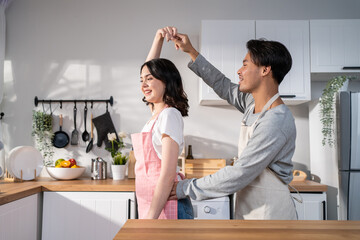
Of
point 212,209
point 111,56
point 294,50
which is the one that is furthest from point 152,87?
point 111,56

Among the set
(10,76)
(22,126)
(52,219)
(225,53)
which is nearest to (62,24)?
(10,76)

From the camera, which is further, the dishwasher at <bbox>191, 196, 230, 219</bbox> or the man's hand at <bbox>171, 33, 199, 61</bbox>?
the dishwasher at <bbox>191, 196, 230, 219</bbox>

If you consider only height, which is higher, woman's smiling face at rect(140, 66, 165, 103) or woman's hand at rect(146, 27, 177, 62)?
woman's hand at rect(146, 27, 177, 62)

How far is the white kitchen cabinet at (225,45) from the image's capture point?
288cm

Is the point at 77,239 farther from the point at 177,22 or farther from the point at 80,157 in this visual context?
the point at 177,22

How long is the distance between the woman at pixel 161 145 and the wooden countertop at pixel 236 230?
16.0 inches

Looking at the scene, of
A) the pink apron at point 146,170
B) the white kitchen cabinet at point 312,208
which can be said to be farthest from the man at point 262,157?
the white kitchen cabinet at point 312,208

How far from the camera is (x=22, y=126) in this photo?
3252mm

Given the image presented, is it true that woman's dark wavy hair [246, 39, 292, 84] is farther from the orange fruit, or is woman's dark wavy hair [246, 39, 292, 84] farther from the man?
the orange fruit

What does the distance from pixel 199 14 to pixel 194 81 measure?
636mm

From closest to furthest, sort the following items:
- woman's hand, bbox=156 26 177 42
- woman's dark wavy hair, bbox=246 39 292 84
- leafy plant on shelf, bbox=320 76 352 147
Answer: woman's dark wavy hair, bbox=246 39 292 84 → woman's hand, bbox=156 26 177 42 → leafy plant on shelf, bbox=320 76 352 147

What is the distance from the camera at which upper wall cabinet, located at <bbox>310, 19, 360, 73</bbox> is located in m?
2.90

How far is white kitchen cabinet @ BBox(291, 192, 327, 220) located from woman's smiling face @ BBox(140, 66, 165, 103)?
5.05ft

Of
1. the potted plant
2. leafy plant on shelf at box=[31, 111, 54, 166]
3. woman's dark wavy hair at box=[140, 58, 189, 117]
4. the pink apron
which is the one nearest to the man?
the pink apron
